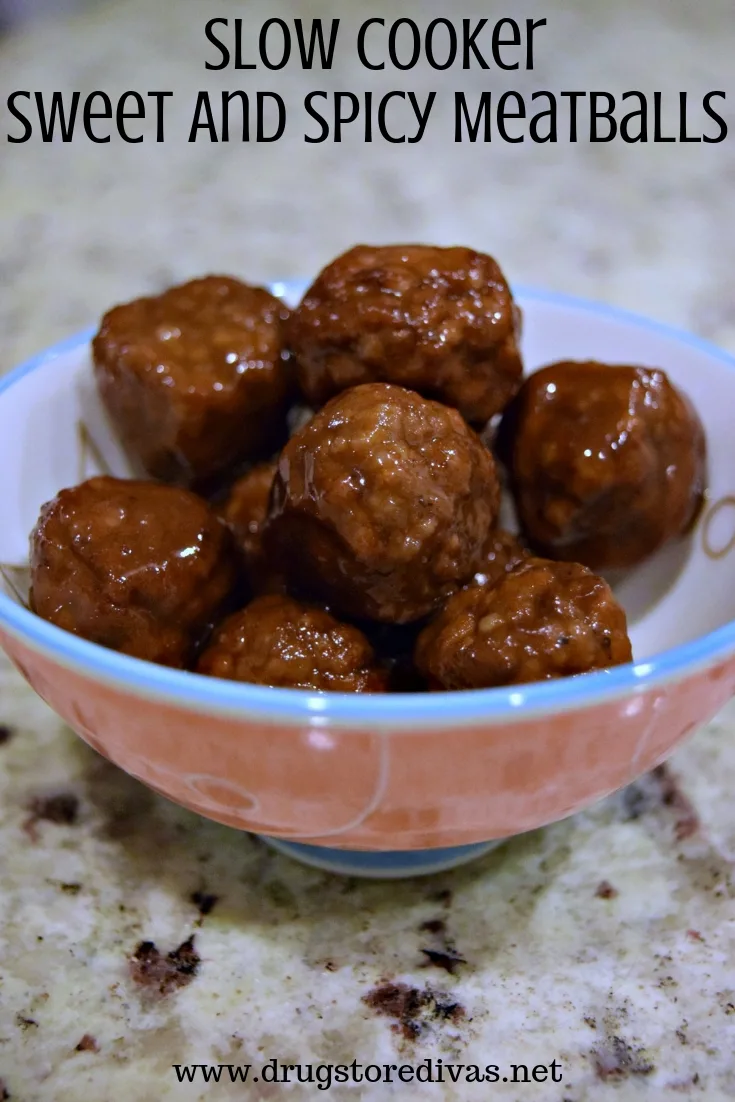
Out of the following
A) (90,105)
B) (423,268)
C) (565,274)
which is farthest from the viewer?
(90,105)

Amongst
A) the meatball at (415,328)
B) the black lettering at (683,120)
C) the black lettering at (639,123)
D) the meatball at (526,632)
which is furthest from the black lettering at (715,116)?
the meatball at (526,632)

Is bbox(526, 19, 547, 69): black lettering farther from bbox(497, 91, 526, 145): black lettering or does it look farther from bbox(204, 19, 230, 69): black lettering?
bbox(204, 19, 230, 69): black lettering

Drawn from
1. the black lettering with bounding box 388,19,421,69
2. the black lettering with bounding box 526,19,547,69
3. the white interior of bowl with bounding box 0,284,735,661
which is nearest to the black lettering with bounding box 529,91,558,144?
the black lettering with bounding box 526,19,547,69

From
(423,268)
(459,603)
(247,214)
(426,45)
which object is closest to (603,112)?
(426,45)

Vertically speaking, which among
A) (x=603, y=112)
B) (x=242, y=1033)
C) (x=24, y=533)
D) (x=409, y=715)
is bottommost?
(x=242, y=1033)

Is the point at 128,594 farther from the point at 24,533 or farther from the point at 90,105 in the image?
the point at 90,105

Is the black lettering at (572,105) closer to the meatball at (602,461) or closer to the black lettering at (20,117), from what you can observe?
the black lettering at (20,117)
